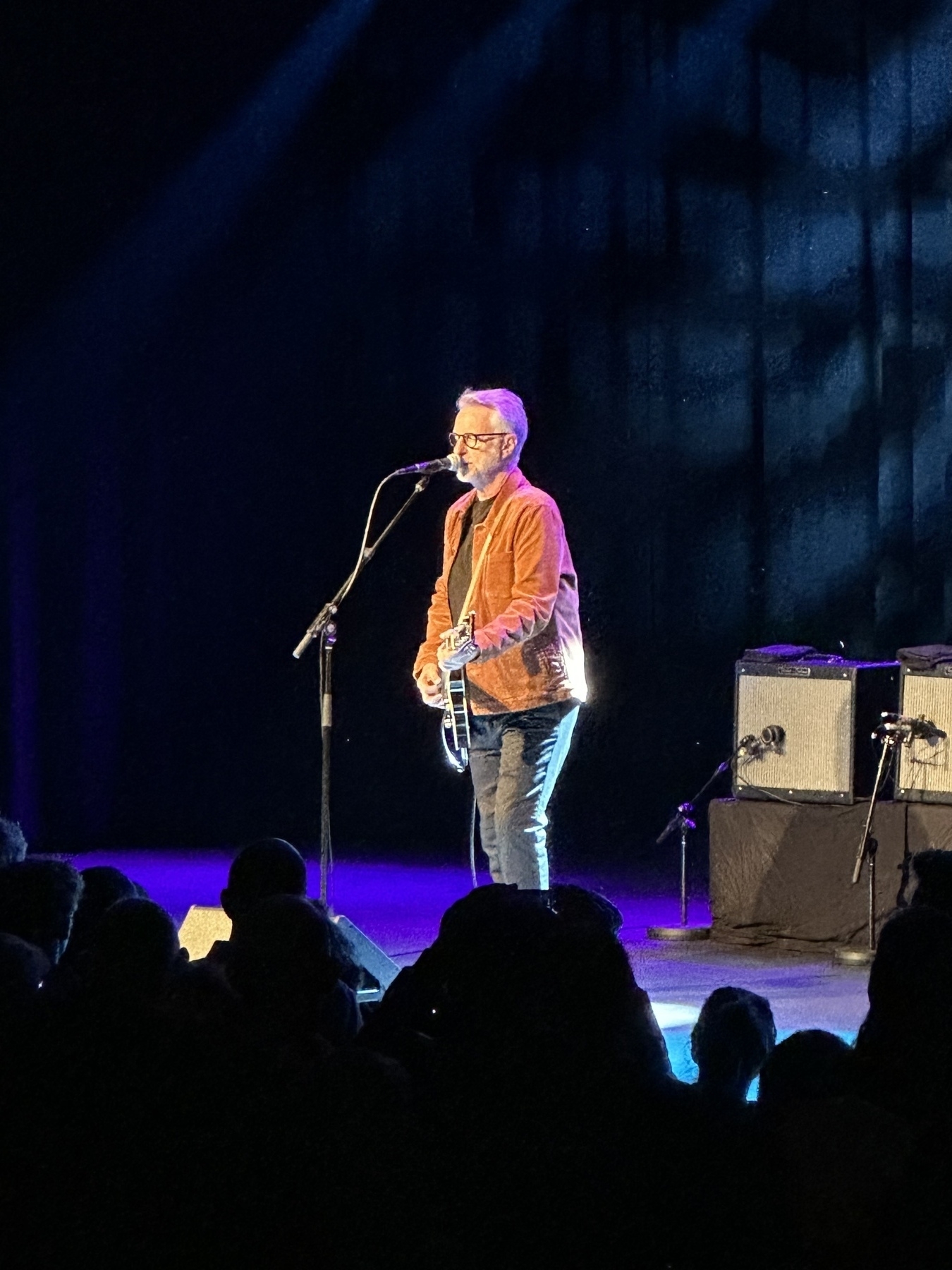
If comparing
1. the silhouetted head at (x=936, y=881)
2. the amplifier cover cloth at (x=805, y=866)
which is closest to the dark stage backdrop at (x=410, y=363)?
the amplifier cover cloth at (x=805, y=866)

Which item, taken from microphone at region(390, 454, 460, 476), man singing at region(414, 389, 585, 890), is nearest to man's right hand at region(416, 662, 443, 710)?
man singing at region(414, 389, 585, 890)

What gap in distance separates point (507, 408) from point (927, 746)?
1845 millimetres

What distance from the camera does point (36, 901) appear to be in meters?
3.21

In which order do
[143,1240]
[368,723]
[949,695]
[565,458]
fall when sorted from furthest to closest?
[368,723], [565,458], [949,695], [143,1240]

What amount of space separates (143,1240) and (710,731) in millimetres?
5723

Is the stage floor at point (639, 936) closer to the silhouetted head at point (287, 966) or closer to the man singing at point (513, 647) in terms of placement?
the man singing at point (513, 647)

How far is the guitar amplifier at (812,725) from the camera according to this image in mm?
6043

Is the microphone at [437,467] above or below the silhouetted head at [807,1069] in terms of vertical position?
above

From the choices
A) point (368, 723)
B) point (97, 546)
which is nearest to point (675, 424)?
point (368, 723)

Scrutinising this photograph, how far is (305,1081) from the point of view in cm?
209

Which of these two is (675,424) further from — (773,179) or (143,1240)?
(143,1240)

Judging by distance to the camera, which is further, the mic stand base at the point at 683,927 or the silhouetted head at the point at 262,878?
the mic stand base at the point at 683,927

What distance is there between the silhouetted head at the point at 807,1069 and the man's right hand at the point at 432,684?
2491 mm

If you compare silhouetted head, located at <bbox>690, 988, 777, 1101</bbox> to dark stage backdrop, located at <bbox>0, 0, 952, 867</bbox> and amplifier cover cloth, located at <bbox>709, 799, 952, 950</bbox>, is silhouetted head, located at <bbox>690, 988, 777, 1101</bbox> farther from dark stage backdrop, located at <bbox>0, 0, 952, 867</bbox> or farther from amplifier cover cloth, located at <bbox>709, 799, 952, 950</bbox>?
dark stage backdrop, located at <bbox>0, 0, 952, 867</bbox>
